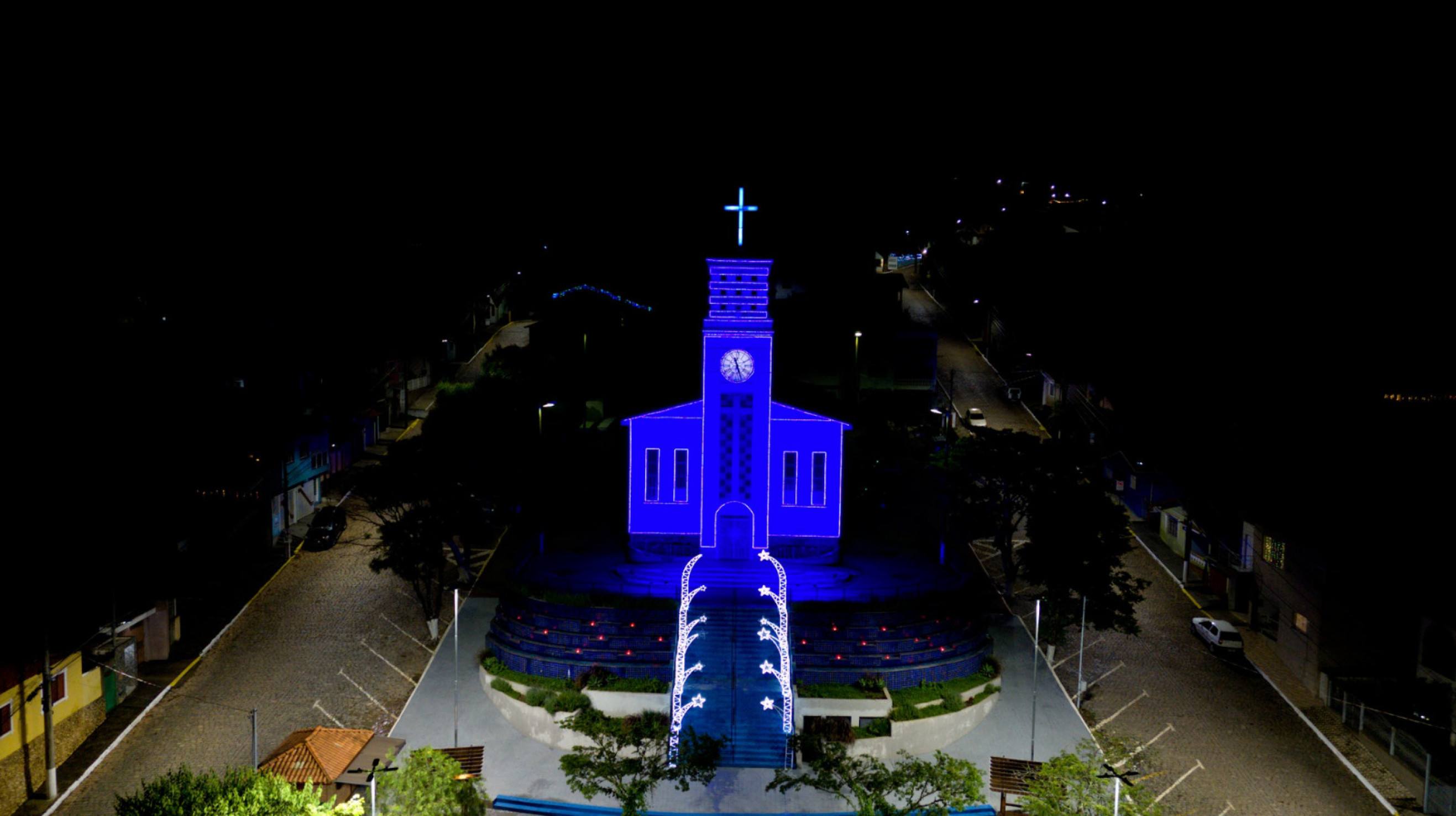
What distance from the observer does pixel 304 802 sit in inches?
989

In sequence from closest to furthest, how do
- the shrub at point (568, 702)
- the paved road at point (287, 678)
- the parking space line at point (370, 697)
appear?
the paved road at point (287, 678), the shrub at point (568, 702), the parking space line at point (370, 697)

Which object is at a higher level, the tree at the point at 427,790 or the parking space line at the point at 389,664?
the tree at the point at 427,790

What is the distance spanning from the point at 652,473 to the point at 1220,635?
23.1 m

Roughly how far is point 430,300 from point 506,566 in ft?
150

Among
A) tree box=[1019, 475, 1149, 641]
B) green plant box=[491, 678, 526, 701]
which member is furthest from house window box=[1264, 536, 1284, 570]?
green plant box=[491, 678, 526, 701]

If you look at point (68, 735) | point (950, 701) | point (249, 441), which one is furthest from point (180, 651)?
point (950, 701)

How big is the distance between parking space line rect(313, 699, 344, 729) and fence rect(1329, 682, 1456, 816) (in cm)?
3288

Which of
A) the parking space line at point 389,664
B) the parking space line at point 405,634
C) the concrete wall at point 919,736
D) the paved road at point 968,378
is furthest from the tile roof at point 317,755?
the paved road at point 968,378

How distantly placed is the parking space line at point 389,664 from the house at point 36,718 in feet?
30.0

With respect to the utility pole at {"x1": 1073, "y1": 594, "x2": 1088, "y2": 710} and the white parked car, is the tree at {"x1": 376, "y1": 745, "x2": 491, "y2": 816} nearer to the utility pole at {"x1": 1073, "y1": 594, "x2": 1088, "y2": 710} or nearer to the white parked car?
the utility pole at {"x1": 1073, "y1": 594, "x2": 1088, "y2": 710}

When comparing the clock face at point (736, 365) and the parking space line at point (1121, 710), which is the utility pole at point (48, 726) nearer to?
the clock face at point (736, 365)

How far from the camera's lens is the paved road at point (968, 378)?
250 feet

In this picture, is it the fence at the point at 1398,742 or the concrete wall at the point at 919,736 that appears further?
the concrete wall at the point at 919,736

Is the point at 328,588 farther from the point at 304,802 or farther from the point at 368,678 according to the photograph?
the point at 304,802
